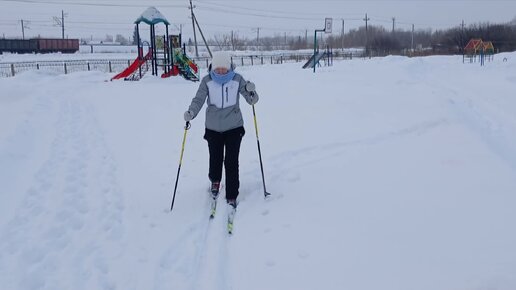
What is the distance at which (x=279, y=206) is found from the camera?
525 centimetres

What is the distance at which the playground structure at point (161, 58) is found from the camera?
2178cm

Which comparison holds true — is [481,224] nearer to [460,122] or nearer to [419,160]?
[419,160]

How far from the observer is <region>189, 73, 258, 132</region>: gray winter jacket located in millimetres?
5109

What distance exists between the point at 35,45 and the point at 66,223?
61.2 m

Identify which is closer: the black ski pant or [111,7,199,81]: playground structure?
the black ski pant

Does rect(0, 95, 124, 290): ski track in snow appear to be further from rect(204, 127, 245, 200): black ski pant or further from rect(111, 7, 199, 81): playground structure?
rect(111, 7, 199, 81): playground structure

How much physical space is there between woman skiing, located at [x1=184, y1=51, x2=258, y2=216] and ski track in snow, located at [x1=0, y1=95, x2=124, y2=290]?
1329mm

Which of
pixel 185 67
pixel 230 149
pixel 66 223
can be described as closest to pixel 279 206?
pixel 230 149

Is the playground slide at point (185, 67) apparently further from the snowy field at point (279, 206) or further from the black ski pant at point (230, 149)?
the black ski pant at point (230, 149)

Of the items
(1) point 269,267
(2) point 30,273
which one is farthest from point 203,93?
(2) point 30,273

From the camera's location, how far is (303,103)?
1213 centimetres

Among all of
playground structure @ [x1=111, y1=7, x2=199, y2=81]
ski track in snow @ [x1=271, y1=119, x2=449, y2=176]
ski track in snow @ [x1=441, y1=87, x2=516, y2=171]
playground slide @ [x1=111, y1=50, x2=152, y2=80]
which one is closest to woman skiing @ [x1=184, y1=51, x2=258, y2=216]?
ski track in snow @ [x1=271, y1=119, x2=449, y2=176]

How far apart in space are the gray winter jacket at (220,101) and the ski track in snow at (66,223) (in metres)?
1.52

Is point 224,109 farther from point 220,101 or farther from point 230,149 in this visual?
point 230,149
